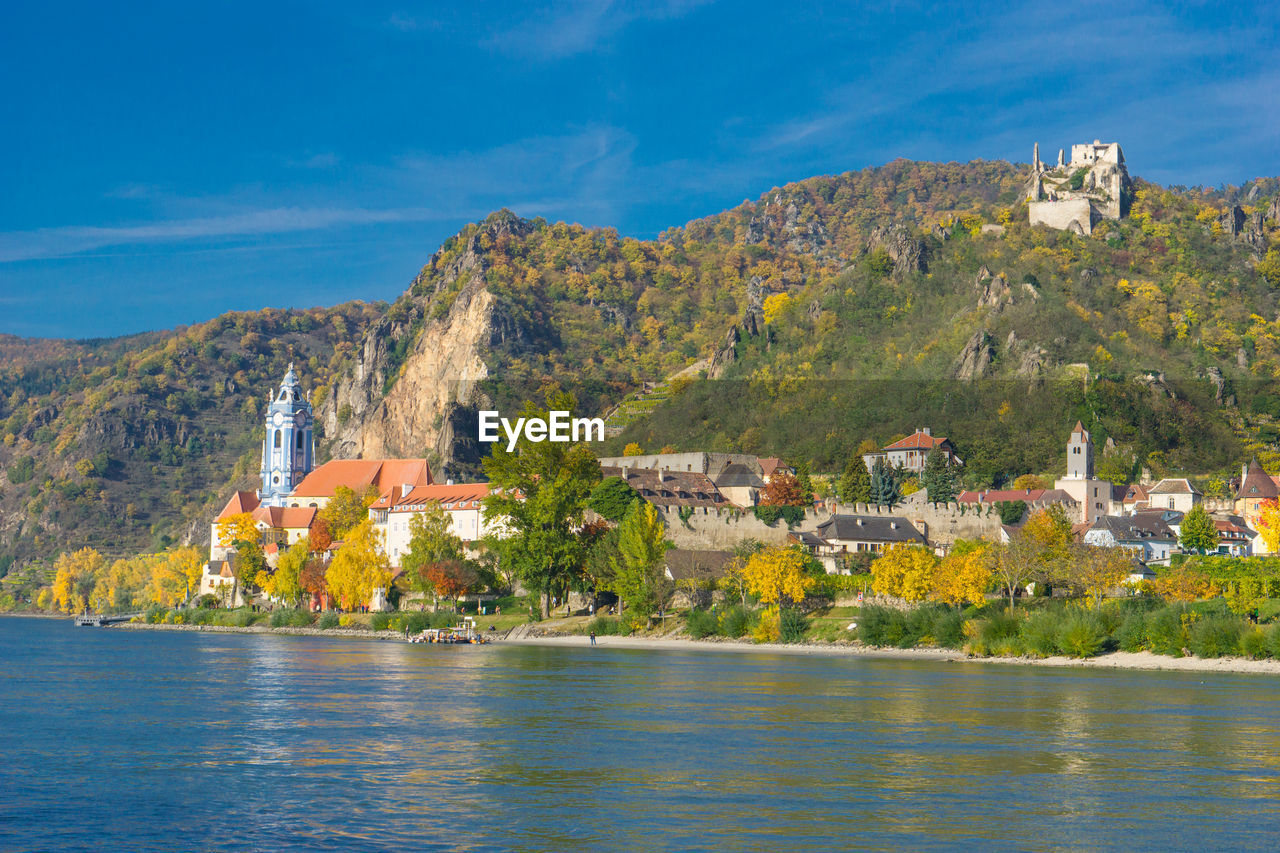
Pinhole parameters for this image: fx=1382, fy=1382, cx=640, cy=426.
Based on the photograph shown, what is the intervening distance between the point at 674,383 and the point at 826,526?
71.8m

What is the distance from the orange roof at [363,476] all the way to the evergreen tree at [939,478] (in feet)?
156

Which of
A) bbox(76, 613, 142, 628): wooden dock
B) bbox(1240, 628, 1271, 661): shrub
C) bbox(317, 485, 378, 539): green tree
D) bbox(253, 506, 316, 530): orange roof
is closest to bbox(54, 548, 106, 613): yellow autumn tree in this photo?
bbox(76, 613, 142, 628): wooden dock

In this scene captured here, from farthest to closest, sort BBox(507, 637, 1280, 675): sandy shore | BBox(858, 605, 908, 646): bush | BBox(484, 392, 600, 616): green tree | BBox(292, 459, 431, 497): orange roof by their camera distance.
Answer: BBox(292, 459, 431, 497): orange roof → BBox(484, 392, 600, 616): green tree → BBox(858, 605, 908, 646): bush → BBox(507, 637, 1280, 675): sandy shore

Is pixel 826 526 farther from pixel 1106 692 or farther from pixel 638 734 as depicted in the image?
pixel 638 734

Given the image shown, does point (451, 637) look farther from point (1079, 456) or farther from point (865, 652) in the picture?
point (1079, 456)

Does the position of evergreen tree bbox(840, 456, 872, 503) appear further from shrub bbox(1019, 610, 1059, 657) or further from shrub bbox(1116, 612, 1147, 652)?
shrub bbox(1116, 612, 1147, 652)

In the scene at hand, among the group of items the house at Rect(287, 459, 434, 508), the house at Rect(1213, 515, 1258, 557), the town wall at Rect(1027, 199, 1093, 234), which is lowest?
the house at Rect(1213, 515, 1258, 557)

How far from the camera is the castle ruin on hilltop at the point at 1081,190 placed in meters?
158

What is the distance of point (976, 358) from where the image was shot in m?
124

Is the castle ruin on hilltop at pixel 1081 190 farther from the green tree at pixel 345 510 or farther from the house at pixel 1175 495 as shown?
the green tree at pixel 345 510

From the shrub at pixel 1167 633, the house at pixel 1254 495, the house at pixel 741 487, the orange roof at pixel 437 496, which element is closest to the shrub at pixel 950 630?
the shrub at pixel 1167 633

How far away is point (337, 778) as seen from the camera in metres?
29.3

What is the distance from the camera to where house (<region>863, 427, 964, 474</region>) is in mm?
111812

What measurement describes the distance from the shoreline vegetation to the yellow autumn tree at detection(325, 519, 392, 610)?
7.94 feet
